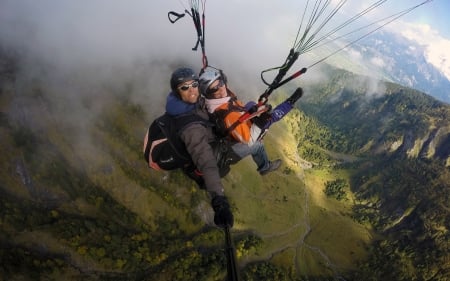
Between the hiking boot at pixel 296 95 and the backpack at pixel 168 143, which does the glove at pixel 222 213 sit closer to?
the backpack at pixel 168 143

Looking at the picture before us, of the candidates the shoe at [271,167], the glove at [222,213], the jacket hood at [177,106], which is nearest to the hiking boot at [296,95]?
the shoe at [271,167]

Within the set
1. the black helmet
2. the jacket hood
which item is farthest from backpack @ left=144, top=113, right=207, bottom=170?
the black helmet

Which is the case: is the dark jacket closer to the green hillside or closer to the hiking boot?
the hiking boot

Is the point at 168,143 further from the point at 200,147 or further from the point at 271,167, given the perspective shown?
the point at 271,167

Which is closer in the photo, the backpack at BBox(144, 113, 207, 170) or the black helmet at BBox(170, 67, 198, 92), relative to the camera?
the backpack at BBox(144, 113, 207, 170)

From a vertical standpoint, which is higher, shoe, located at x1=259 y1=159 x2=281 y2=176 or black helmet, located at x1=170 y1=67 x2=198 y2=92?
black helmet, located at x1=170 y1=67 x2=198 y2=92

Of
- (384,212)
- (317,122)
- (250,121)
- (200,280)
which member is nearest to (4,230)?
(200,280)
